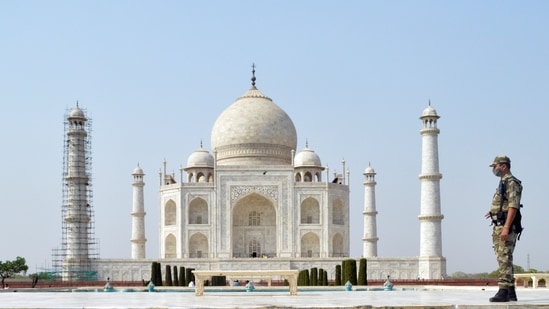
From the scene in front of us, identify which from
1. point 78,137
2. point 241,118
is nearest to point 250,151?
point 241,118

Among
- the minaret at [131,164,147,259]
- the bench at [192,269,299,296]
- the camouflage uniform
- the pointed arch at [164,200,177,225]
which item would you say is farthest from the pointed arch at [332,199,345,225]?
the camouflage uniform

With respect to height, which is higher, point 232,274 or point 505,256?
point 505,256

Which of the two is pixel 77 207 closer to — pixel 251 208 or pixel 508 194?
pixel 251 208

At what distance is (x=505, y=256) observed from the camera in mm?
8727

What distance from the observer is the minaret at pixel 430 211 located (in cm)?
3180

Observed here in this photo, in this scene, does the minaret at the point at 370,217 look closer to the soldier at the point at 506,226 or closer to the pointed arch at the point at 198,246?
the pointed arch at the point at 198,246

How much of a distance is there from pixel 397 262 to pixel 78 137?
13313mm

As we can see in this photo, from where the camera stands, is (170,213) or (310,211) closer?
(310,211)

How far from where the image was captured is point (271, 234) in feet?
120

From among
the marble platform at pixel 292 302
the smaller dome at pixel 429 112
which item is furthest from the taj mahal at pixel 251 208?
the marble platform at pixel 292 302

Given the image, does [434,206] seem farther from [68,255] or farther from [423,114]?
[68,255]

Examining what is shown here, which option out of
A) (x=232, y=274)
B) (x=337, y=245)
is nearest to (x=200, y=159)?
(x=337, y=245)

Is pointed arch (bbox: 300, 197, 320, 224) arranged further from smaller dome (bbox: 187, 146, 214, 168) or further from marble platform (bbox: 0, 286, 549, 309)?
marble platform (bbox: 0, 286, 549, 309)

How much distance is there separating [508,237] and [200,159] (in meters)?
29.6
